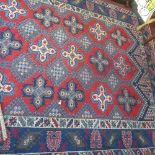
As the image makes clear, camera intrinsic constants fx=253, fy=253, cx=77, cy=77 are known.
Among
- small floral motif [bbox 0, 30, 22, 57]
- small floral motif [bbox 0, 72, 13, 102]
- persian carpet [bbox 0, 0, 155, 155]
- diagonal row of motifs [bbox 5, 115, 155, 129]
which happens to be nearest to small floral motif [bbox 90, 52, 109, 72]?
persian carpet [bbox 0, 0, 155, 155]

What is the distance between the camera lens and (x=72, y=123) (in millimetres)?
1979

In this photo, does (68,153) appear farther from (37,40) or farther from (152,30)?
(152,30)

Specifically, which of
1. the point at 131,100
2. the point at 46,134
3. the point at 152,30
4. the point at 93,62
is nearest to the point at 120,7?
the point at 152,30

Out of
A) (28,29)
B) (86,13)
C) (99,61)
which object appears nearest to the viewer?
(28,29)

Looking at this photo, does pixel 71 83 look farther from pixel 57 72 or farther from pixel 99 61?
pixel 99 61

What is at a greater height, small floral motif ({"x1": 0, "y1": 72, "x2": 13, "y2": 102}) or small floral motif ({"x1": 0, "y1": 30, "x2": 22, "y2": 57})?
small floral motif ({"x1": 0, "y1": 30, "x2": 22, "y2": 57})

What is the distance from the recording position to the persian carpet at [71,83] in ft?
6.03

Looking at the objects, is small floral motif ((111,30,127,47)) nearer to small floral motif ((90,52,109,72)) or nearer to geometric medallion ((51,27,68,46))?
small floral motif ((90,52,109,72))

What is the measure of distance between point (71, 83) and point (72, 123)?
360 millimetres

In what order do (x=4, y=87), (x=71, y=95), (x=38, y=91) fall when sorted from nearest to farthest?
(x=4, y=87) → (x=38, y=91) → (x=71, y=95)

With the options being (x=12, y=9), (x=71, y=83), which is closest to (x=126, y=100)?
(x=71, y=83)

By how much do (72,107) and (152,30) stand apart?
165cm

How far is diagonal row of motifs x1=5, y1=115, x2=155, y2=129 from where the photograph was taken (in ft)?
5.83

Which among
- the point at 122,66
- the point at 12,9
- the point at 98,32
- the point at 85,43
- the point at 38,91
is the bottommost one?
the point at 38,91
